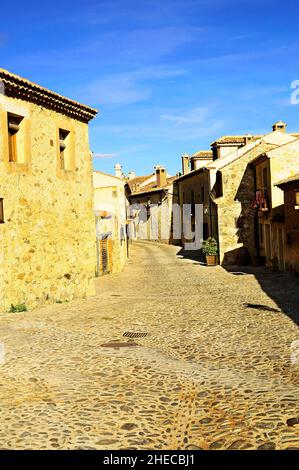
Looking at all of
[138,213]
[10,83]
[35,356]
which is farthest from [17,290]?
[138,213]

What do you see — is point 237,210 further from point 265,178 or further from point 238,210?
point 265,178

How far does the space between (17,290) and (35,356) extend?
15.0ft

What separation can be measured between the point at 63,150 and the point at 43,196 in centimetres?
211

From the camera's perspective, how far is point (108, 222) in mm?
25734

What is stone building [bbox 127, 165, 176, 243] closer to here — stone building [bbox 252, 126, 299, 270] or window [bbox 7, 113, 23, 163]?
stone building [bbox 252, 126, 299, 270]

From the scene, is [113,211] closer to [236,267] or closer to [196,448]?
[236,267]

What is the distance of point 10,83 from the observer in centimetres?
1212

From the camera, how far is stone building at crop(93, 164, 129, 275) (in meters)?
24.7

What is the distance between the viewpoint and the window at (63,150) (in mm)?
14883

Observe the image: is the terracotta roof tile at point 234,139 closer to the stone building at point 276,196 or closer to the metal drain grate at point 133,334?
the stone building at point 276,196

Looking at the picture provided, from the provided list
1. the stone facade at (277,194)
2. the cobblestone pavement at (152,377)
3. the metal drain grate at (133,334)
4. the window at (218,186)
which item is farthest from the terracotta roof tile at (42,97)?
the window at (218,186)

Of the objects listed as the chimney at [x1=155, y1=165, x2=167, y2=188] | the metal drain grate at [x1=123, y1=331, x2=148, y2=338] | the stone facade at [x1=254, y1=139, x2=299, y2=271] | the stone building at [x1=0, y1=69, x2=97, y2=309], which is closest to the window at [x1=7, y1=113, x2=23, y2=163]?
the stone building at [x1=0, y1=69, x2=97, y2=309]

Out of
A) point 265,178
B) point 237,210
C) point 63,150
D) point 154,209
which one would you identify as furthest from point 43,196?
point 154,209

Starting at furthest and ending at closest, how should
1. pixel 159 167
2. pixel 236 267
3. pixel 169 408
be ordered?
1. pixel 159 167
2. pixel 236 267
3. pixel 169 408
